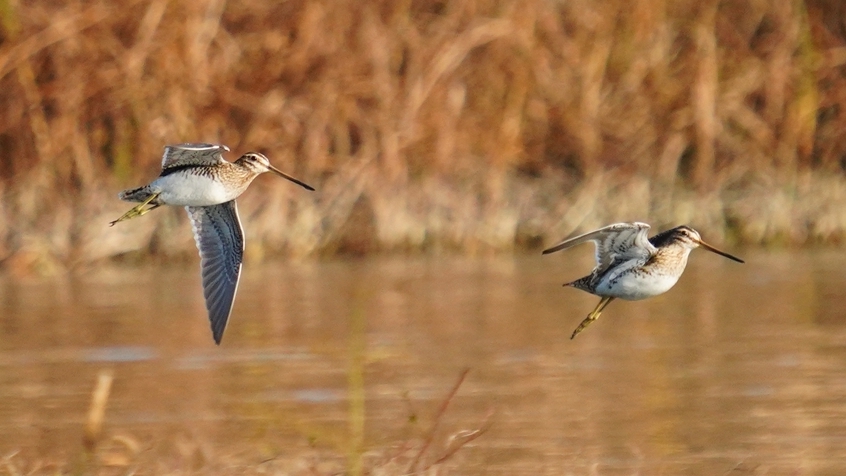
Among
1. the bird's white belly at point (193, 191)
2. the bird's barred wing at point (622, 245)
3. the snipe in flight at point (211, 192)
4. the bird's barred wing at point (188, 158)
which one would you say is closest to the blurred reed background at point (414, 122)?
the snipe in flight at point (211, 192)

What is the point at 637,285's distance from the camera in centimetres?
563

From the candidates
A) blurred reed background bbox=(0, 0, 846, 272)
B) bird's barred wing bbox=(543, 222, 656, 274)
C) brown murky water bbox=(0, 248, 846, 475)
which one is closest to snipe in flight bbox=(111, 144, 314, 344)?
brown murky water bbox=(0, 248, 846, 475)

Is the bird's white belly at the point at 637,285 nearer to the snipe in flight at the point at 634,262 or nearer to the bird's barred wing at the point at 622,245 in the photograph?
the snipe in flight at the point at 634,262

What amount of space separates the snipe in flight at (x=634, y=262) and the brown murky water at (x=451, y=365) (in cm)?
59

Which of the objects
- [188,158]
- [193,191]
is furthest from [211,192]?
[188,158]

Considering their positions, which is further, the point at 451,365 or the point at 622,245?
the point at 451,365

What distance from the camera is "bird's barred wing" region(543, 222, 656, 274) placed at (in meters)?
5.77

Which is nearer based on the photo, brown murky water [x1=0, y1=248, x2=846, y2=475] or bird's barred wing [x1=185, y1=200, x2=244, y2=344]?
brown murky water [x1=0, y1=248, x2=846, y2=475]

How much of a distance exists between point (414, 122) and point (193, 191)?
289 inches

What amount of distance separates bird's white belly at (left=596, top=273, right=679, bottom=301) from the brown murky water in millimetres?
571

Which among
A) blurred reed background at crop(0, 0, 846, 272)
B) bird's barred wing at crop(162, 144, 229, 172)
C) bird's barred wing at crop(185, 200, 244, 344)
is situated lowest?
bird's barred wing at crop(185, 200, 244, 344)

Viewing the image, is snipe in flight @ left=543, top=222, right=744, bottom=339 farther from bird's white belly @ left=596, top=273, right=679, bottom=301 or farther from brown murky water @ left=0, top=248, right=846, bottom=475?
brown murky water @ left=0, top=248, right=846, bottom=475

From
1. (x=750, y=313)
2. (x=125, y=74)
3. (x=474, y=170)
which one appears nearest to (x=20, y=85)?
(x=125, y=74)

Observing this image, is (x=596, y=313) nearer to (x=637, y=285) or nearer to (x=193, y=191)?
(x=637, y=285)
